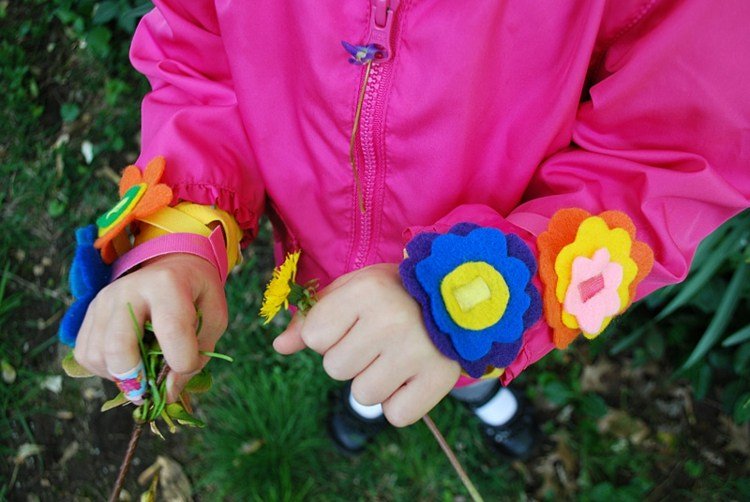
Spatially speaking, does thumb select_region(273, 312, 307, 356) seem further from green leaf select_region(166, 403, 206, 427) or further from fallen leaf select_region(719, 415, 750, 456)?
fallen leaf select_region(719, 415, 750, 456)

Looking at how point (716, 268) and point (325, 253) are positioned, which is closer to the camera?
point (325, 253)

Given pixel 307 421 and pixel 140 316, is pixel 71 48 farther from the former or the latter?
pixel 140 316

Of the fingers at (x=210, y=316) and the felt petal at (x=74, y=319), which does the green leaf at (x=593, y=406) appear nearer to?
the fingers at (x=210, y=316)

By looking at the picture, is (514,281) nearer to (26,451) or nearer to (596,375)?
(596,375)

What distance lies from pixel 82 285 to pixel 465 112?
571mm

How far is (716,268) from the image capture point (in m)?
1.46

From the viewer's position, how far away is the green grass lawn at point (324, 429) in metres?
1.69

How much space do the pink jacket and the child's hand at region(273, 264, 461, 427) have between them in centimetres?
13

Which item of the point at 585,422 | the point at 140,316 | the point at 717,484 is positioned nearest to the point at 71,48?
the point at 140,316

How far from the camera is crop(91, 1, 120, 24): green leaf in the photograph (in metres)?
1.89

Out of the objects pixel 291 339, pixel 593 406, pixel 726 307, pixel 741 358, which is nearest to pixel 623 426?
pixel 593 406

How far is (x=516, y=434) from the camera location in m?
1.70

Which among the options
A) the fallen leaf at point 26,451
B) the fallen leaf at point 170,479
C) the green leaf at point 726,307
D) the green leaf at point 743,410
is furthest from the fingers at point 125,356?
the green leaf at point 743,410

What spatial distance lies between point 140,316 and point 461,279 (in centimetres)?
40
